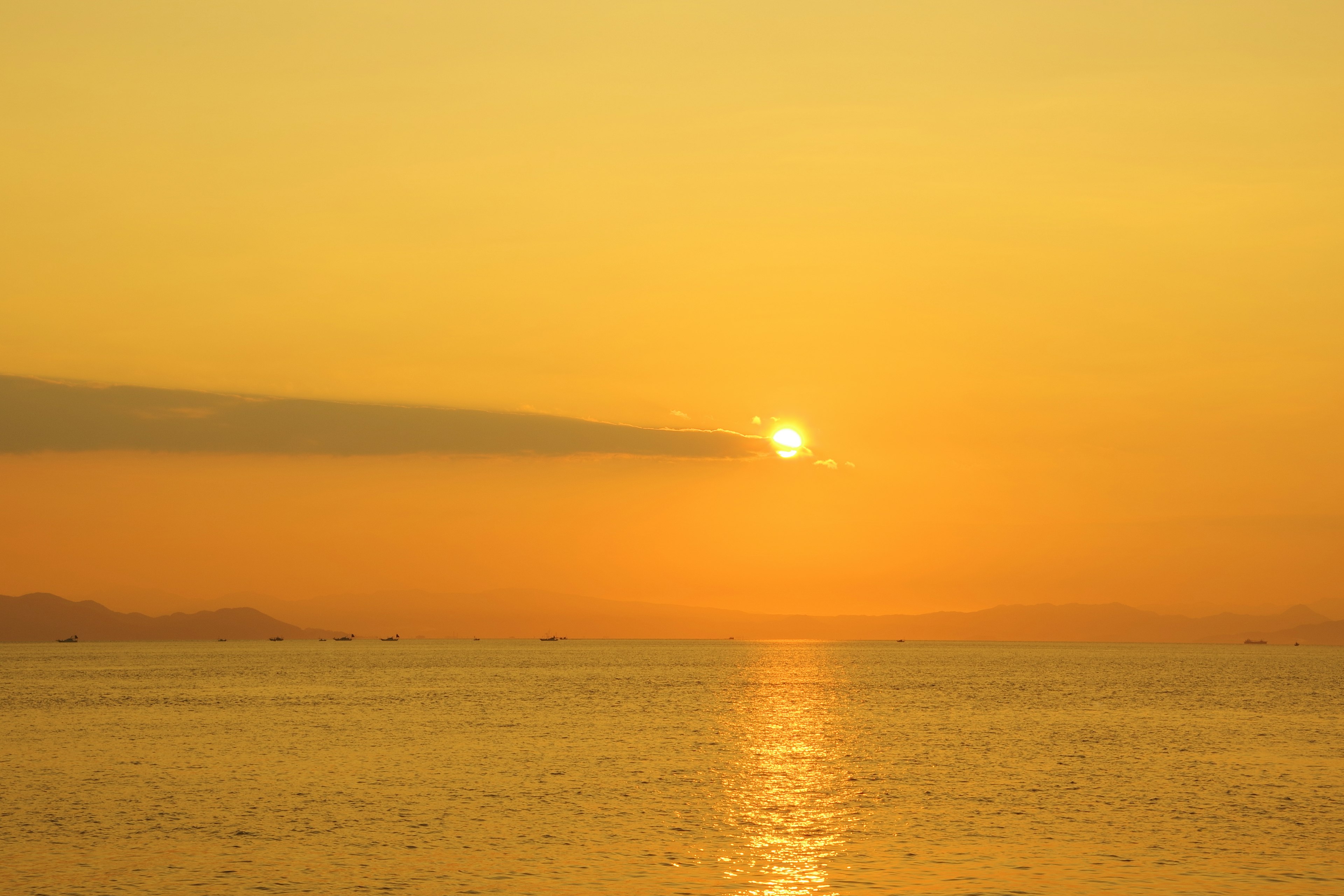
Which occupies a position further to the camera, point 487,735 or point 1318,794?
point 487,735

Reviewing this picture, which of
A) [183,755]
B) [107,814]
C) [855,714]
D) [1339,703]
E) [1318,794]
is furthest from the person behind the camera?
[1339,703]

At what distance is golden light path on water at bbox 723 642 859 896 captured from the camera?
4528 centimetres

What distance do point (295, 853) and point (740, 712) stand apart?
86.5 m

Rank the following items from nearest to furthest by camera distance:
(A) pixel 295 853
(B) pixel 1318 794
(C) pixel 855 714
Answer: (A) pixel 295 853, (B) pixel 1318 794, (C) pixel 855 714

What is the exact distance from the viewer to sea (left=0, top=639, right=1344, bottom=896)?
45281 mm

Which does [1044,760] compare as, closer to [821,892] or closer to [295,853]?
[821,892]

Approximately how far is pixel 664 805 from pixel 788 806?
6173mm

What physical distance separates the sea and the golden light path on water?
0.77ft

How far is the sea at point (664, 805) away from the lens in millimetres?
45281

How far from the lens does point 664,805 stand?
6200 cm

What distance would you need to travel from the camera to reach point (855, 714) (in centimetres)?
12888

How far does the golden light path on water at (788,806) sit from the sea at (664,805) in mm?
236

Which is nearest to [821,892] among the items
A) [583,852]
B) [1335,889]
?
[583,852]

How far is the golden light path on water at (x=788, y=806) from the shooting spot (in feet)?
149
